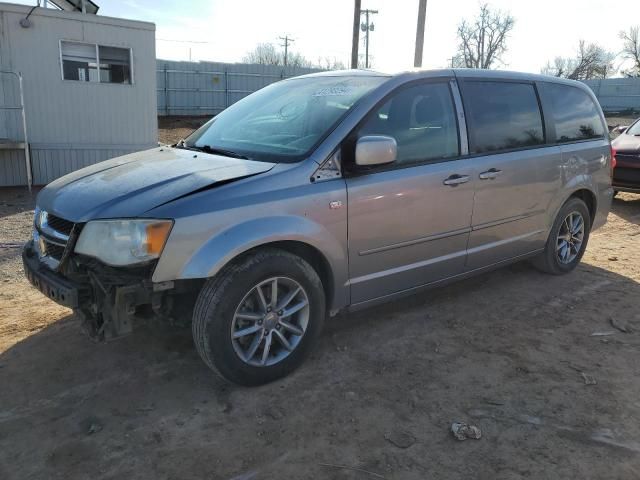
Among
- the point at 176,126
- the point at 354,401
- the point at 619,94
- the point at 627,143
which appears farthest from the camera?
the point at 619,94

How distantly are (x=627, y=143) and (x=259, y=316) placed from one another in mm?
8457

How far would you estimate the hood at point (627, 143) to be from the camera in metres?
8.85

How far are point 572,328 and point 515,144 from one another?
5.02 ft

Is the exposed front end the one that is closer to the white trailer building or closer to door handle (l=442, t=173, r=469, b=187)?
door handle (l=442, t=173, r=469, b=187)

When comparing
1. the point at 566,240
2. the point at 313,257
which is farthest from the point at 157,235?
the point at 566,240

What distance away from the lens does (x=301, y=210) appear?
3.15 metres

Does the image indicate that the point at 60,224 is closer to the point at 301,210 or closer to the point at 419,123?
the point at 301,210

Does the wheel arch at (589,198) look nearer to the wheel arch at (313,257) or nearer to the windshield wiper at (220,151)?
the wheel arch at (313,257)

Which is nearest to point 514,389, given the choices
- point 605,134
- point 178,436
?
point 178,436

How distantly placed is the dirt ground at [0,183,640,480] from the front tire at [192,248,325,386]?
171 mm

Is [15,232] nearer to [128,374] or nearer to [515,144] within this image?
[128,374]

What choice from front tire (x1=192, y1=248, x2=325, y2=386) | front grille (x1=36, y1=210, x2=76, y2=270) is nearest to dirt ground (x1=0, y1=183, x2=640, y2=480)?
front tire (x1=192, y1=248, x2=325, y2=386)

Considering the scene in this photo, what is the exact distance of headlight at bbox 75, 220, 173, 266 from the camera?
2756mm

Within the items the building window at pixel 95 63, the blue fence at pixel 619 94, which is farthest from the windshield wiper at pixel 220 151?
the blue fence at pixel 619 94
